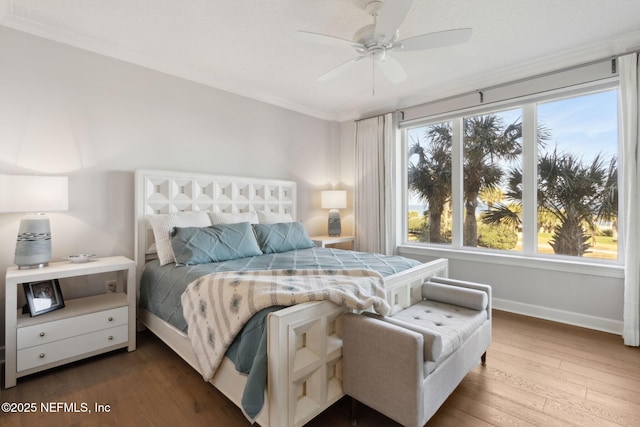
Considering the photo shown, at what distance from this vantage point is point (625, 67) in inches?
103

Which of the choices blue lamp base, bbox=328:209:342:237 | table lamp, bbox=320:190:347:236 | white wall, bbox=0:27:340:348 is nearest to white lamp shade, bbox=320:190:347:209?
table lamp, bbox=320:190:347:236

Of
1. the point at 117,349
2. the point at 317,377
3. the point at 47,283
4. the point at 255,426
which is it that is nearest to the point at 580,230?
the point at 317,377

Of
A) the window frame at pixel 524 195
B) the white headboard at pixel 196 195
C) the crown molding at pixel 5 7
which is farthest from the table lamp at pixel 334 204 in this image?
the crown molding at pixel 5 7

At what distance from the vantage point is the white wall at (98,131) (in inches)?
92.9

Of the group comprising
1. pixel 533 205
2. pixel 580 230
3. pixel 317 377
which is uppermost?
pixel 533 205

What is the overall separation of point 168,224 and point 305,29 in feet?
6.67

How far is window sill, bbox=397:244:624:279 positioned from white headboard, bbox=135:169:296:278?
1788 millimetres

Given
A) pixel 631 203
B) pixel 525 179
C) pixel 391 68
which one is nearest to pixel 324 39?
pixel 391 68

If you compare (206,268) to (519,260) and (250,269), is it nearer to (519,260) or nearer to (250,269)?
(250,269)

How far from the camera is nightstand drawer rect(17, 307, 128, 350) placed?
78.9 inches

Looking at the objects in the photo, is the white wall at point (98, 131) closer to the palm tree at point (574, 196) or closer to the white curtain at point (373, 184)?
the white curtain at point (373, 184)

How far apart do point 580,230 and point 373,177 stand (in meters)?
2.36

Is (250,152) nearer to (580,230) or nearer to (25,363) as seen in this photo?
(25,363)

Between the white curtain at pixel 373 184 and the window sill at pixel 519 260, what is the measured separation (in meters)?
0.36
